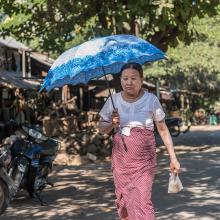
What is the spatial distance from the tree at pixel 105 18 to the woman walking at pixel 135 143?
185 inches

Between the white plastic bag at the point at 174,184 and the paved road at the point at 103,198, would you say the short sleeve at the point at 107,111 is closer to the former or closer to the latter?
the white plastic bag at the point at 174,184

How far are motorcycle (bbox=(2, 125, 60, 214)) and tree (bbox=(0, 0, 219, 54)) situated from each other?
9.48 feet

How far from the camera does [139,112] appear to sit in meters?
5.23

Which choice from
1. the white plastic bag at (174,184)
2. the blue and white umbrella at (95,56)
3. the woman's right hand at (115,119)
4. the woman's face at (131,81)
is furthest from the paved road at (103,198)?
the woman's face at (131,81)

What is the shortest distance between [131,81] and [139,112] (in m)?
0.28

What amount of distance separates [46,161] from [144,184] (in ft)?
11.4

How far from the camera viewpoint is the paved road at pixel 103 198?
23.9 feet

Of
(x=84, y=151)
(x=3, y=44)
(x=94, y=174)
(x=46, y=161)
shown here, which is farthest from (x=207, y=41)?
(x=46, y=161)

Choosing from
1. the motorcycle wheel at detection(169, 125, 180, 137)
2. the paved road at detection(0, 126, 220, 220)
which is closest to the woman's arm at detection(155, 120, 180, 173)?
the paved road at detection(0, 126, 220, 220)

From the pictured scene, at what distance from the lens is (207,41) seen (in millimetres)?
41906

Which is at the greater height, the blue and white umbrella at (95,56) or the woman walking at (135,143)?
the blue and white umbrella at (95,56)

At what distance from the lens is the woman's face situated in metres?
5.22

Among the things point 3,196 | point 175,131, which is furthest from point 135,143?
point 175,131

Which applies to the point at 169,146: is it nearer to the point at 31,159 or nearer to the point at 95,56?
the point at 95,56
